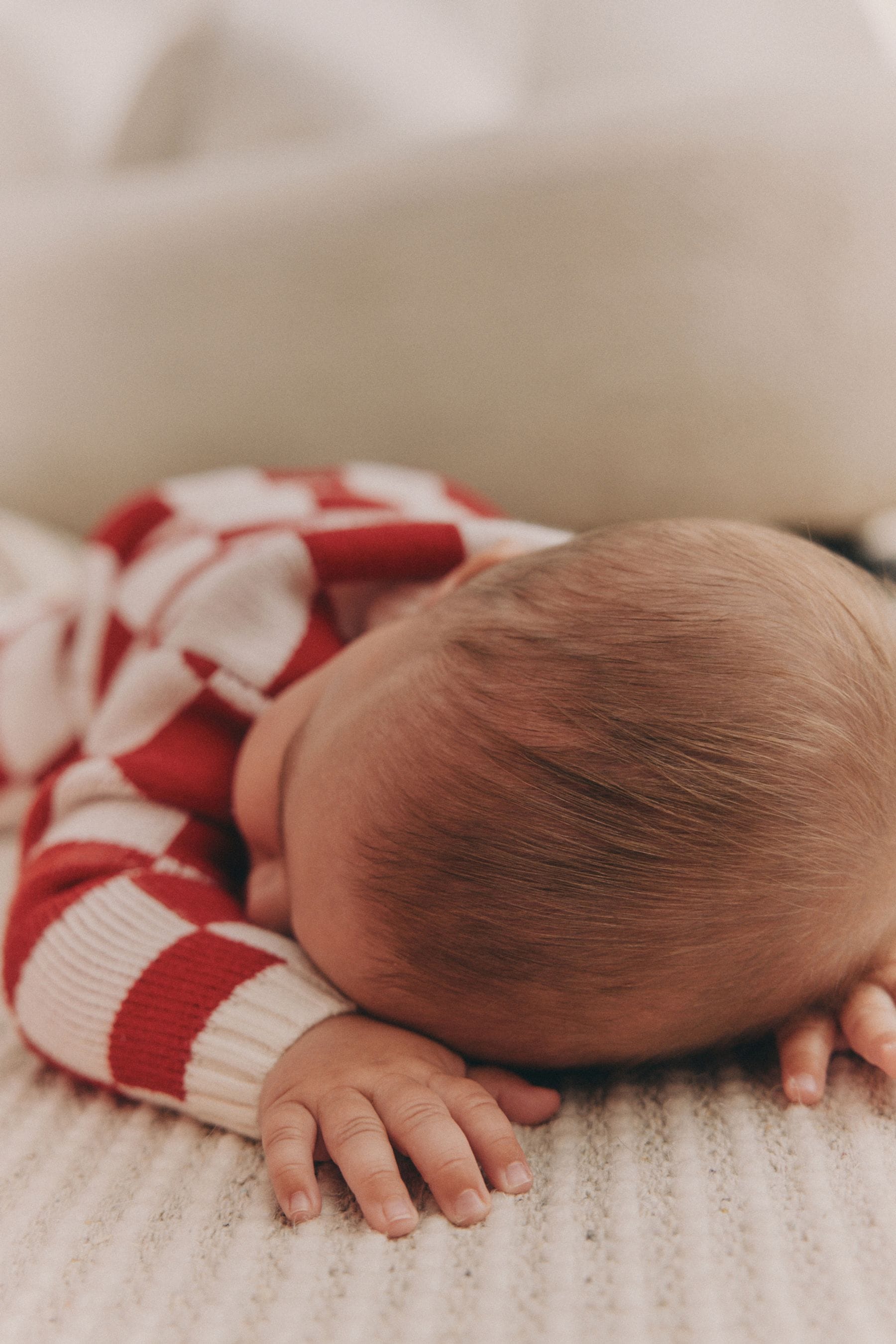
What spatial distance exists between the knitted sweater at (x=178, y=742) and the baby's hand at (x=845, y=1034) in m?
0.18

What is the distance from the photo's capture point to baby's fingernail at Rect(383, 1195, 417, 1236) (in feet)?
1.10

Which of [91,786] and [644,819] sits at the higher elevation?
[644,819]

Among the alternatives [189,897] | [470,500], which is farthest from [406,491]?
[189,897]

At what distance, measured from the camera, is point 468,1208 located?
34 centimetres

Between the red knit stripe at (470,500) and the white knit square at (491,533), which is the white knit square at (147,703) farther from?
the red knit stripe at (470,500)

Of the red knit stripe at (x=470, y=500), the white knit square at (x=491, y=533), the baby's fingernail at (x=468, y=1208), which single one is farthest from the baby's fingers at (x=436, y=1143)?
the red knit stripe at (x=470, y=500)

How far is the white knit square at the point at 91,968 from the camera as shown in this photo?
1.46ft

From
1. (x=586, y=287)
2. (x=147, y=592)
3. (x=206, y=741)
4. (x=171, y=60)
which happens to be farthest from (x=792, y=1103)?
(x=171, y=60)

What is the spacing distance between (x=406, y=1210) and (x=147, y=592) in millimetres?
537

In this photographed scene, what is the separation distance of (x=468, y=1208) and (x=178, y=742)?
0.37 meters

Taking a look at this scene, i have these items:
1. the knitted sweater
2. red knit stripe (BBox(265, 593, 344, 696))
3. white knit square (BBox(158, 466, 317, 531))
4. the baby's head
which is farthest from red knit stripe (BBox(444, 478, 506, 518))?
the baby's head

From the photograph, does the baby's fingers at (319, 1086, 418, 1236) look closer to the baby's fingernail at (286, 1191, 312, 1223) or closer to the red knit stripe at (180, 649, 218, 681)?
the baby's fingernail at (286, 1191, 312, 1223)

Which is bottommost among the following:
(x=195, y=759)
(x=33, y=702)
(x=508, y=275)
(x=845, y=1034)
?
(x=33, y=702)

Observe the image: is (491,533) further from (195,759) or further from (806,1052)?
(806,1052)
